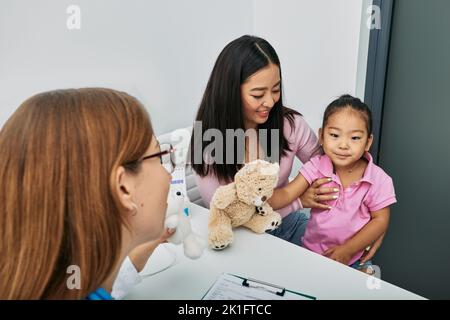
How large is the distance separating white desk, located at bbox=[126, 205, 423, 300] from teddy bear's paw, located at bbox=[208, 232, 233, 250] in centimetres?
2

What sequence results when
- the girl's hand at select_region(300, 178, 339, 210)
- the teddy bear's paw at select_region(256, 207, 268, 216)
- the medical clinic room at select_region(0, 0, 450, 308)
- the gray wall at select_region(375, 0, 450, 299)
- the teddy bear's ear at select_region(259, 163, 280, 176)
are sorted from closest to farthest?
1. the medical clinic room at select_region(0, 0, 450, 308)
2. the teddy bear's ear at select_region(259, 163, 280, 176)
3. the teddy bear's paw at select_region(256, 207, 268, 216)
4. the girl's hand at select_region(300, 178, 339, 210)
5. the gray wall at select_region(375, 0, 450, 299)

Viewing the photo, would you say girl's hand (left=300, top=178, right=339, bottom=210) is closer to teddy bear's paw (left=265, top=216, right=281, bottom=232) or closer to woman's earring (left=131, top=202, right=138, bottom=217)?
teddy bear's paw (left=265, top=216, right=281, bottom=232)

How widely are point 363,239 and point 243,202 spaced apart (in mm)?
424

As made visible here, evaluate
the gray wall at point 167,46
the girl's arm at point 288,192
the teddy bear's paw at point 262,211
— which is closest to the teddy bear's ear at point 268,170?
the teddy bear's paw at point 262,211

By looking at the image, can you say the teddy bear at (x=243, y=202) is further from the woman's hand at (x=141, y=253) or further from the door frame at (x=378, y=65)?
the door frame at (x=378, y=65)

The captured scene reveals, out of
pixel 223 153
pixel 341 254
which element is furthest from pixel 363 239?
pixel 223 153

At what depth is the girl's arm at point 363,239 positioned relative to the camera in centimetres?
123

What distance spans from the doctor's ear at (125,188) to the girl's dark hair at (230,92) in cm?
70

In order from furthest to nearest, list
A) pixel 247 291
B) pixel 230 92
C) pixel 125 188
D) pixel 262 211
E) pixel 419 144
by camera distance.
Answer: pixel 419 144 < pixel 230 92 < pixel 262 211 < pixel 247 291 < pixel 125 188

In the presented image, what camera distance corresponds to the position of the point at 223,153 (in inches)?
53.2

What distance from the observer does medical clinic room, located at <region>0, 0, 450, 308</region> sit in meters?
0.60

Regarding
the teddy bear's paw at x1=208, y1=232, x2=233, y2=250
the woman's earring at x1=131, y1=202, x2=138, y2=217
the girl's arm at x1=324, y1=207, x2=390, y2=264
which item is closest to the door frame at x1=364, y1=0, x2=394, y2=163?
the girl's arm at x1=324, y1=207, x2=390, y2=264

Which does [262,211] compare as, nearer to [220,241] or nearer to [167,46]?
[220,241]

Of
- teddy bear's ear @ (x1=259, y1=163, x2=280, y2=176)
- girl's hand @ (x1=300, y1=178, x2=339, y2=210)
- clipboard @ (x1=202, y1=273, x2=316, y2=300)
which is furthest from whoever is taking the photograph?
girl's hand @ (x1=300, y1=178, x2=339, y2=210)
